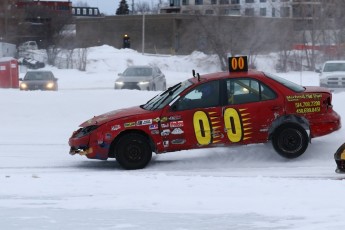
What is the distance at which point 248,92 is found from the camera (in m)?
12.2

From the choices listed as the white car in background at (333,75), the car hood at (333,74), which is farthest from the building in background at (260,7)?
the car hood at (333,74)

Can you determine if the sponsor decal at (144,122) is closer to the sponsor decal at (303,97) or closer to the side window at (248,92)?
the side window at (248,92)

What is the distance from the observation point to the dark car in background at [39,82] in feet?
102

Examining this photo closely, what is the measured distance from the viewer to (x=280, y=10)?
70375mm

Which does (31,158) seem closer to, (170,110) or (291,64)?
(170,110)

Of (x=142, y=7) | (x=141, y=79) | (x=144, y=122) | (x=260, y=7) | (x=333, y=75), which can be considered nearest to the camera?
(x=144, y=122)

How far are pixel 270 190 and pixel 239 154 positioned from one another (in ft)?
13.4

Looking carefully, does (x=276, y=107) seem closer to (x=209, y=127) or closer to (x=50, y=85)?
(x=209, y=127)

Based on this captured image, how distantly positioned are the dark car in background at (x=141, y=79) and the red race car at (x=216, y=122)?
673 inches

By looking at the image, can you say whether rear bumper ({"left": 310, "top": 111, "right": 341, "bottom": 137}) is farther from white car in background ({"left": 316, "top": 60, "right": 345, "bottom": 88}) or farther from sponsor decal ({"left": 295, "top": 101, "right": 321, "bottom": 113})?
white car in background ({"left": 316, "top": 60, "right": 345, "bottom": 88})

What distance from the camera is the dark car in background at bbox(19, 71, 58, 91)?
31.0 m

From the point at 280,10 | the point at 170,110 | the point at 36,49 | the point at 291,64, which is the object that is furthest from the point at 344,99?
the point at 36,49

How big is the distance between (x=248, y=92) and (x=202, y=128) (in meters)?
0.98

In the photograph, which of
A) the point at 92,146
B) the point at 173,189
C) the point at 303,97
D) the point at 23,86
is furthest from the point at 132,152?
the point at 23,86
